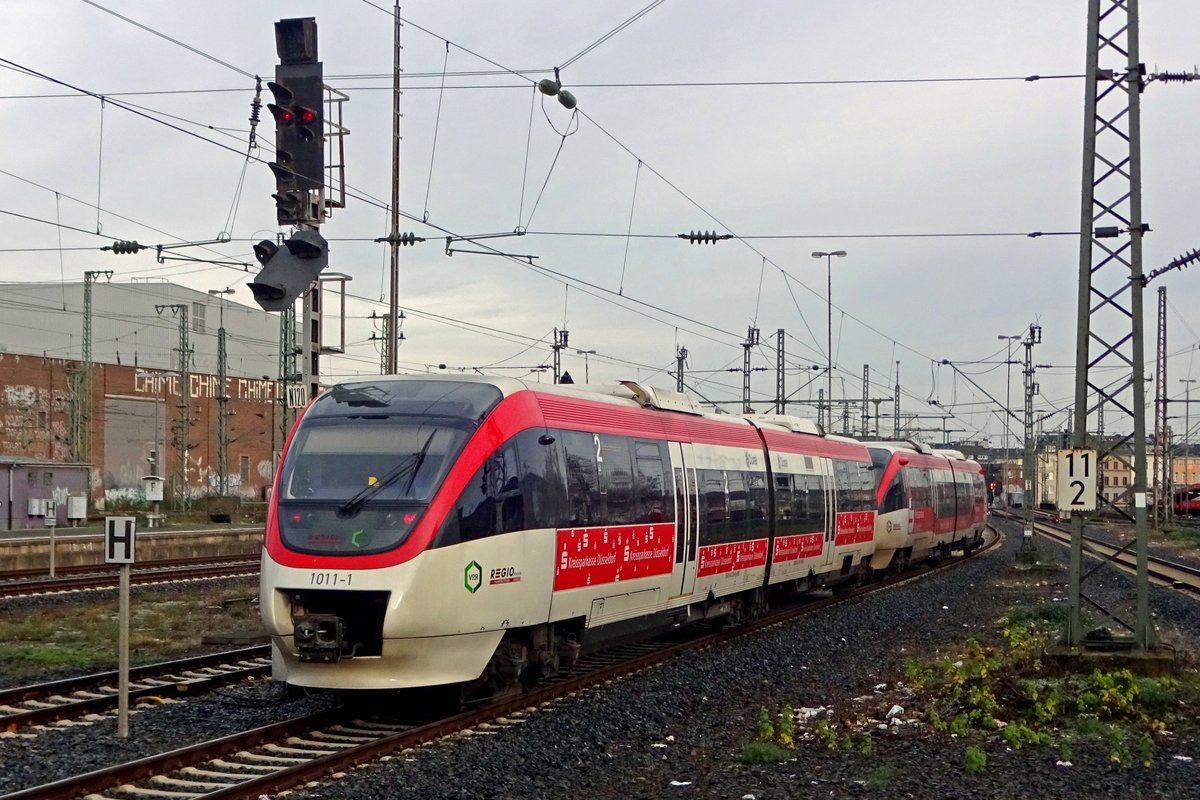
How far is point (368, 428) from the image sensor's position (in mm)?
11992

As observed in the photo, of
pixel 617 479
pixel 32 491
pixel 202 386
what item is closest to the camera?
pixel 617 479

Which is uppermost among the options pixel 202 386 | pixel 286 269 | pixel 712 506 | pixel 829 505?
pixel 202 386

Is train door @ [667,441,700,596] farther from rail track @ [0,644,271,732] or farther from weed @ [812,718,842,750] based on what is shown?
weed @ [812,718,842,750]

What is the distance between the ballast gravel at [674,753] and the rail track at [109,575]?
11627 mm

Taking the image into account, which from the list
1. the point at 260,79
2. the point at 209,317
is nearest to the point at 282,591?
the point at 260,79

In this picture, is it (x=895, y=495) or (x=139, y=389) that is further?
(x=139, y=389)

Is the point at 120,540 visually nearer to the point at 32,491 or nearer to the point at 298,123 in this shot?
the point at 298,123

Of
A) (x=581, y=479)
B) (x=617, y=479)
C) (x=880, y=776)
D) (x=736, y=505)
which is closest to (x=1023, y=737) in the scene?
(x=880, y=776)

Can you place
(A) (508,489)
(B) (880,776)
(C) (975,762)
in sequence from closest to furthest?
(B) (880,776) < (C) (975,762) < (A) (508,489)

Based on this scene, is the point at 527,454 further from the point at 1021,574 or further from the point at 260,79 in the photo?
the point at 1021,574

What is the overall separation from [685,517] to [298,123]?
23.6 feet

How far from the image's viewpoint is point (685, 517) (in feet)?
54.4

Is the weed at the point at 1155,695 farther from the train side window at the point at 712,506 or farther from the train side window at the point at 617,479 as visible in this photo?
the train side window at the point at 712,506

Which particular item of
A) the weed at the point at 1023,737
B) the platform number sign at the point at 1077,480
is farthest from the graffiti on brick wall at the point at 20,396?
the weed at the point at 1023,737
